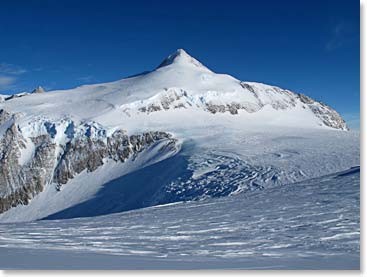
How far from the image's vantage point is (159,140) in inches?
1793

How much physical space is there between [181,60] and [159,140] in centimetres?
3518

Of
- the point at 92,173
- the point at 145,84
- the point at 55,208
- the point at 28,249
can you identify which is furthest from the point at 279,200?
the point at 145,84

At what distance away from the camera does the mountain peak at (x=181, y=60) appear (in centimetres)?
7719

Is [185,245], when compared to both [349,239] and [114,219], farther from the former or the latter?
[114,219]

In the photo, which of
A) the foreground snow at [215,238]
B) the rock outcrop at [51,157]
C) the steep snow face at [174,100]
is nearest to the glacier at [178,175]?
the foreground snow at [215,238]

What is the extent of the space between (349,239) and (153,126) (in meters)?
44.0

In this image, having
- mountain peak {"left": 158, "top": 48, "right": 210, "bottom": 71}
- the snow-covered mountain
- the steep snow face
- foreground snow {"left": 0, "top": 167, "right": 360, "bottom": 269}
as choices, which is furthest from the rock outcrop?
foreground snow {"left": 0, "top": 167, "right": 360, "bottom": 269}

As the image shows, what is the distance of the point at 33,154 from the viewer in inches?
1986

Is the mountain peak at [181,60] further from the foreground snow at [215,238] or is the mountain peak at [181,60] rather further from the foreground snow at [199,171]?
the foreground snow at [215,238]

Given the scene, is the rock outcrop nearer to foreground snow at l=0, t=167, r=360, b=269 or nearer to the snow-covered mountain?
the snow-covered mountain

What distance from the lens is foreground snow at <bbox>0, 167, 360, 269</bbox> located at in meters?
5.57

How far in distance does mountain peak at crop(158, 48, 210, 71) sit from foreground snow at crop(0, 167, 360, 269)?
6640 centimetres

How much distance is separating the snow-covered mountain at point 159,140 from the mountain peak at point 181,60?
0.50 m

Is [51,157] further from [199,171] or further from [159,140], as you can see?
[199,171]
